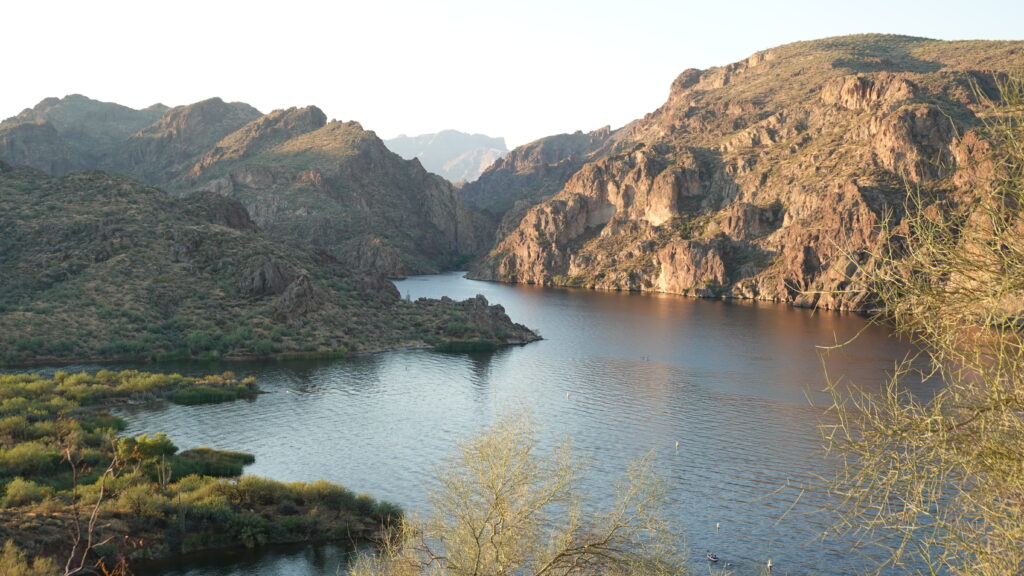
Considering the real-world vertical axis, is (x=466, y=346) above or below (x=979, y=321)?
below

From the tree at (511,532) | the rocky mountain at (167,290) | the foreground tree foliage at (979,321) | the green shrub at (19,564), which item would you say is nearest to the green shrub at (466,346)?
the rocky mountain at (167,290)

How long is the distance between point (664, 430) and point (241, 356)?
60.0 metres

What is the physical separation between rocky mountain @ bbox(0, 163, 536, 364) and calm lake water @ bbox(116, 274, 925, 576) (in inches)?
350

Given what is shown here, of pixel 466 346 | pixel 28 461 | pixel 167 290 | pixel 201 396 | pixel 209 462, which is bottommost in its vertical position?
pixel 209 462

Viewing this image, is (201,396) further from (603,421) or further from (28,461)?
(603,421)

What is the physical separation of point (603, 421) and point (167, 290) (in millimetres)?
72399

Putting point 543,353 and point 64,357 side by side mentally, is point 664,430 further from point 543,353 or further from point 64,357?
point 64,357

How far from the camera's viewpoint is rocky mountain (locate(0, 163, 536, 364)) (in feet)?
313

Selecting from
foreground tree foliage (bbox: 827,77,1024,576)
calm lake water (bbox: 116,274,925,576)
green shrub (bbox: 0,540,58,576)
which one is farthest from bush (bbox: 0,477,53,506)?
foreground tree foliage (bbox: 827,77,1024,576)

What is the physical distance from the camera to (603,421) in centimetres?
7188

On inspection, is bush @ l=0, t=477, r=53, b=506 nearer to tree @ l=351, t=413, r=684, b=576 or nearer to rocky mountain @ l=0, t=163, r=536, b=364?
tree @ l=351, t=413, r=684, b=576

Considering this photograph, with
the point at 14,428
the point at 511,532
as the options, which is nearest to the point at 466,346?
the point at 14,428

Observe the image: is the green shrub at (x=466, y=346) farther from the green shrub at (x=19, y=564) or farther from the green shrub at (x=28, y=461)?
the green shrub at (x=19, y=564)

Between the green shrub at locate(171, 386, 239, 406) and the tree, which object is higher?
the tree
